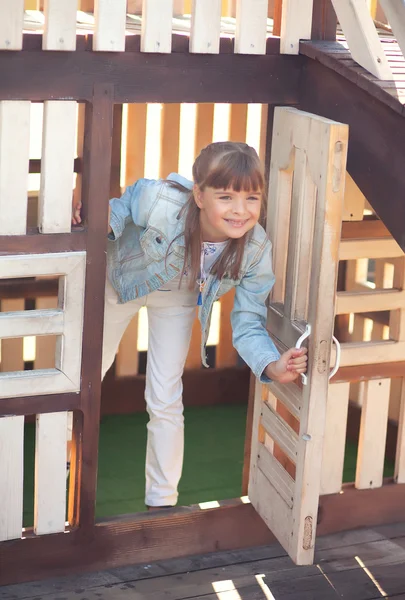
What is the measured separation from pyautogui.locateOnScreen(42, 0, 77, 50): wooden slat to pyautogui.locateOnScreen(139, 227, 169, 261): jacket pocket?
0.66 metres

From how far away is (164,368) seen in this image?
375 cm

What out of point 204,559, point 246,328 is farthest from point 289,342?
point 204,559

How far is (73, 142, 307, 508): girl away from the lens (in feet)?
10.9

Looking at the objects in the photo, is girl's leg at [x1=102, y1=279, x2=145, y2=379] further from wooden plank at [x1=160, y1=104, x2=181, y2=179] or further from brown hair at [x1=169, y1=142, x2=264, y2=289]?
wooden plank at [x1=160, y1=104, x2=181, y2=179]

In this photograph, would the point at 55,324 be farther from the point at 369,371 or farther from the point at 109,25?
the point at 369,371

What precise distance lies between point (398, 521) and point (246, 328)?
1.28 meters

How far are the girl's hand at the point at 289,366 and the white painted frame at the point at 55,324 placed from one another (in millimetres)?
645

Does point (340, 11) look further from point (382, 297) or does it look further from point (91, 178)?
point (382, 297)

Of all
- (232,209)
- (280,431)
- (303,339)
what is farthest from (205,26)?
(280,431)

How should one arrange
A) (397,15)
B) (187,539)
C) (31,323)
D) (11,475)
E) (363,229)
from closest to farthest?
(397,15) → (31,323) → (11,475) → (187,539) → (363,229)

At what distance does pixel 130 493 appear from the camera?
4449 millimetres

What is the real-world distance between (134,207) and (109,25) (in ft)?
2.01

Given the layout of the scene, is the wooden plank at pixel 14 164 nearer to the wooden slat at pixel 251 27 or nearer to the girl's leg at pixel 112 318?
the girl's leg at pixel 112 318

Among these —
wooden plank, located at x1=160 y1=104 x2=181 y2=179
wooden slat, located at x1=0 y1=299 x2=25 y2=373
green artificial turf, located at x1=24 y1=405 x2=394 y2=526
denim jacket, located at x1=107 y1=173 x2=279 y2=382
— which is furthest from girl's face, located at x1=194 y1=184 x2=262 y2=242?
wooden slat, located at x1=0 y1=299 x2=25 y2=373
